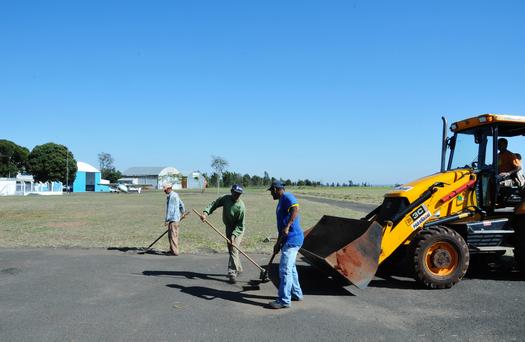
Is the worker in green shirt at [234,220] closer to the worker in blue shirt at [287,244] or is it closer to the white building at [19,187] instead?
the worker in blue shirt at [287,244]

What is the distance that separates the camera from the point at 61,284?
760 cm

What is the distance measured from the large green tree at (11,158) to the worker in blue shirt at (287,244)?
3227 inches

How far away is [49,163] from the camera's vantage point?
225 ft

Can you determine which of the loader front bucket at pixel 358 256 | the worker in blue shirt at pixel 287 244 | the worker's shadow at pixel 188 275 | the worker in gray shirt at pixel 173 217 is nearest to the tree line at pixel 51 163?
the worker in gray shirt at pixel 173 217

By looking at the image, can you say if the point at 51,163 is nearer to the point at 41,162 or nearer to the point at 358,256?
the point at 41,162

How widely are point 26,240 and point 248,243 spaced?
648 cm

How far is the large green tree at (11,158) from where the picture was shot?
7619cm

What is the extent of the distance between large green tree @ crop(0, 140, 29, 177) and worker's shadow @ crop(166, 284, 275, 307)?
80.7 metres

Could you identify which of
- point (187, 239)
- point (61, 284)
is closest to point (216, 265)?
point (61, 284)

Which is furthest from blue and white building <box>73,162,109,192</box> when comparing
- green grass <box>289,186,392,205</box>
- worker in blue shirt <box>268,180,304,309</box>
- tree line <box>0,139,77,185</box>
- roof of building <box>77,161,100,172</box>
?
worker in blue shirt <box>268,180,304,309</box>

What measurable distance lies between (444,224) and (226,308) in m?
4.30

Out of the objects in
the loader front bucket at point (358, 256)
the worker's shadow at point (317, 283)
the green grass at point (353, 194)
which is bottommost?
the worker's shadow at point (317, 283)

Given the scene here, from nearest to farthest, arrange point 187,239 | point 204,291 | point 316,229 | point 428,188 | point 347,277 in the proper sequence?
1. point 347,277
2. point 204,291
3. point 428,188
4. point 316,229
5. point 187,239

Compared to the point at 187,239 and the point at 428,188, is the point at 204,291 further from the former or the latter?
the point at 187,239
